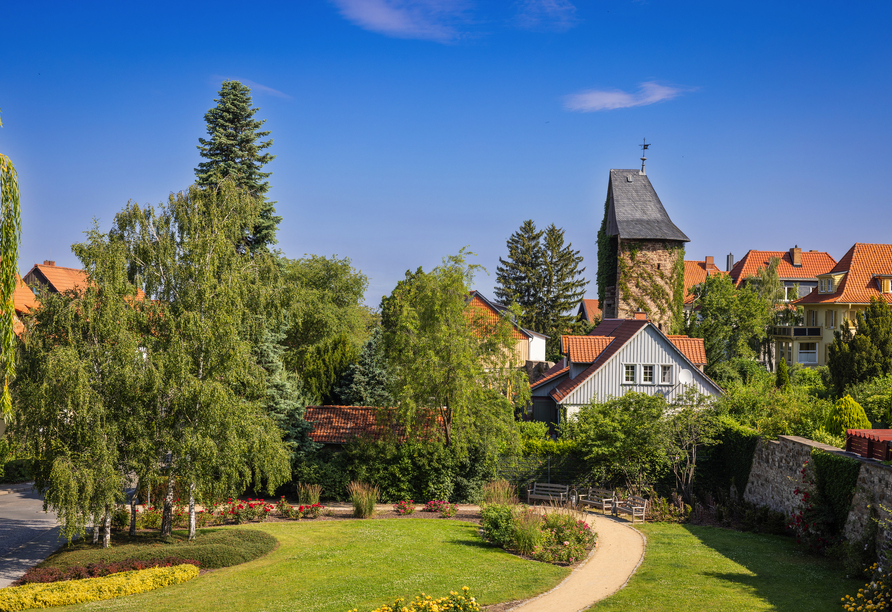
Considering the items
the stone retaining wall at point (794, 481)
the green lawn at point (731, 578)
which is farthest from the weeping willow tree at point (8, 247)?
the stone retaining wall at point (794, 481)

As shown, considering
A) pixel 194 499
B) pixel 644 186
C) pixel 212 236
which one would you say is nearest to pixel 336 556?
pixel 194 499

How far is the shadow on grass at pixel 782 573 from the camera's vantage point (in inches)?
513

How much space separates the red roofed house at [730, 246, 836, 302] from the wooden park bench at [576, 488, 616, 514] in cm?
4456

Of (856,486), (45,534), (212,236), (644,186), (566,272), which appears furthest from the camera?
(566,272)

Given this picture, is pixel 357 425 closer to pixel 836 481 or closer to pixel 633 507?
pixel 633 507

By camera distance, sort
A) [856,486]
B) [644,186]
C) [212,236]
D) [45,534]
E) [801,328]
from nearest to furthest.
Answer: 1. [856,486]
2. [212,236]
3. [45,534]
4. [644,186]
5. [801,328]


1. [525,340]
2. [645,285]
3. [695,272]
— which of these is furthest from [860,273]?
[525,340]

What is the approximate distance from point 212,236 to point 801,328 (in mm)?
51246

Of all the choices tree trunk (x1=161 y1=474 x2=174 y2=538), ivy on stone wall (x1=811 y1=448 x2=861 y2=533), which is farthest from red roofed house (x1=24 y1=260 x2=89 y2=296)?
ivy on stone wall (x1=811 y1=448 x2=861 y2=533)

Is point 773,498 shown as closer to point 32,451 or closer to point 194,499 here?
point 194,499

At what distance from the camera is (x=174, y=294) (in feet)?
59.1

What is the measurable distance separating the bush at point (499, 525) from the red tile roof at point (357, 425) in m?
6.06

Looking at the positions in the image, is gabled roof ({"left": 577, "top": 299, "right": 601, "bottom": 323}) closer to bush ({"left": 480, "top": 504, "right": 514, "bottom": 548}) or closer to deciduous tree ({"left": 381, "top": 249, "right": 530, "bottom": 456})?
deciduous tree ({"left": 381, "top": 249, "right": 530, "bottom": 456})

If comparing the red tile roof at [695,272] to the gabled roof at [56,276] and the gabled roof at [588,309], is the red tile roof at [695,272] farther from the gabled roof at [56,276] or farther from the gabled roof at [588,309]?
the gabled roof at [56,276]
